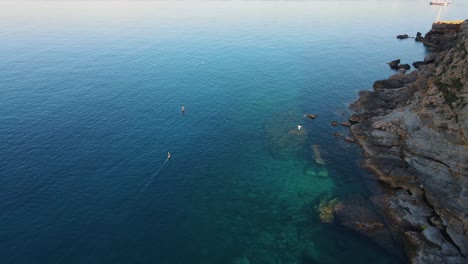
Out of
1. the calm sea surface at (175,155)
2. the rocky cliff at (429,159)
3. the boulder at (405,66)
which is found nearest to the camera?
the rocky cliff at (429,159)

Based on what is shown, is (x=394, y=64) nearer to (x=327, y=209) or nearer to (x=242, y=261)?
(x=327, y=209)

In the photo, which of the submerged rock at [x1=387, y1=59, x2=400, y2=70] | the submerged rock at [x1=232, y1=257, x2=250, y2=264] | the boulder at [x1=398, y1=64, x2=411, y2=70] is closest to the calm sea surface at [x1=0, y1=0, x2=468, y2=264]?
the submerged rock at [x1=232, y1=257, x2=250, y2=264]

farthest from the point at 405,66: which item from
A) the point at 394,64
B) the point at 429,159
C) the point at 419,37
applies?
the point at 429,159

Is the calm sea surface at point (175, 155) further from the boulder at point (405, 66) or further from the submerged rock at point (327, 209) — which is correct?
the boulder at point (405, 66)

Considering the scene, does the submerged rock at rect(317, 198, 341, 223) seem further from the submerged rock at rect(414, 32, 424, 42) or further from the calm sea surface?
the submerged rock at rect(414, 32, 424, 42)

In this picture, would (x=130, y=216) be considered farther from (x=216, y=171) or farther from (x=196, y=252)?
(x=216, y=171)

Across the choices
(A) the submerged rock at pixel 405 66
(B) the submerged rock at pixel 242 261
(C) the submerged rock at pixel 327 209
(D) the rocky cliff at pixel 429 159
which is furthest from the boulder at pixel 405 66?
(B) the submerged rock at pixel 242 261
